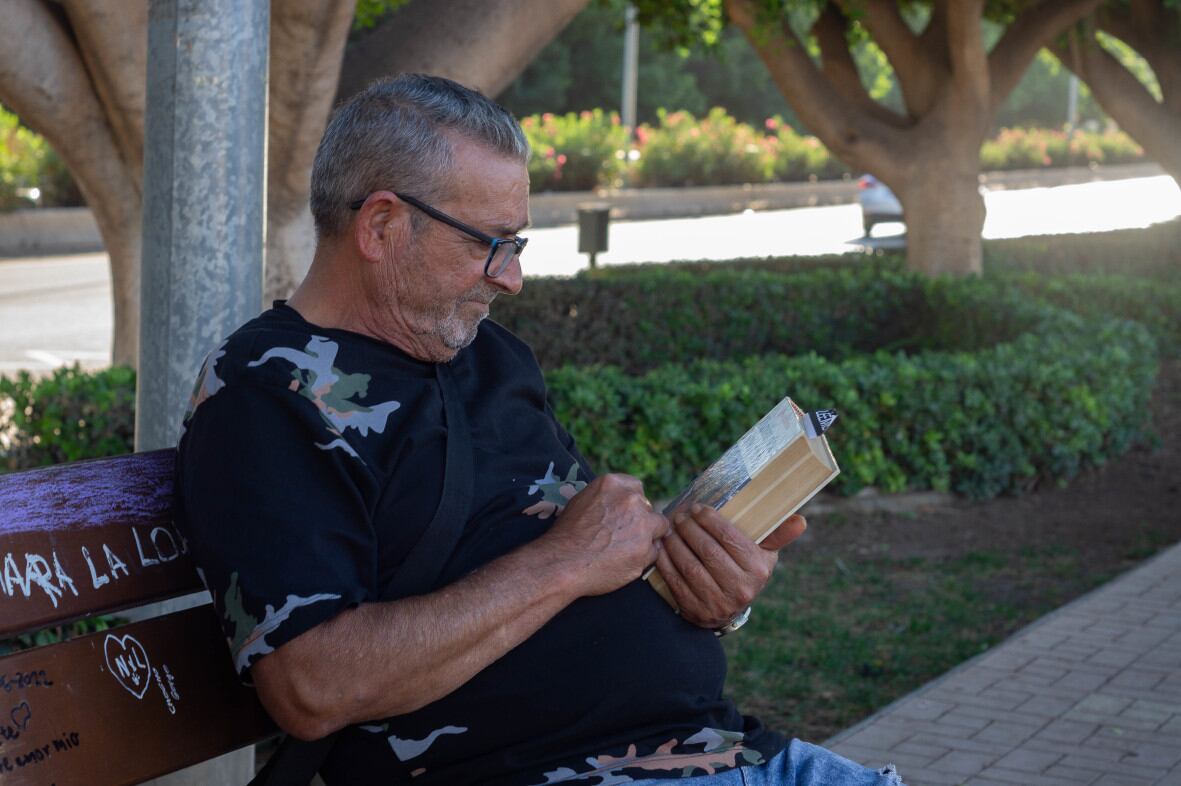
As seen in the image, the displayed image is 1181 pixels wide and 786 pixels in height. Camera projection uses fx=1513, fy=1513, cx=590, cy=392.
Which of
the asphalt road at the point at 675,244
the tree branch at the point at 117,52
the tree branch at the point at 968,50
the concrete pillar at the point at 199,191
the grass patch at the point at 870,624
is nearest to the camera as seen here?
the concrete pillar at the point at 199,191

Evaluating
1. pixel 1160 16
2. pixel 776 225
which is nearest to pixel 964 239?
pixel 1160 16

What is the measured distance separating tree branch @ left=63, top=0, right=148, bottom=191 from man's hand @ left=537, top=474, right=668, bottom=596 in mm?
3532

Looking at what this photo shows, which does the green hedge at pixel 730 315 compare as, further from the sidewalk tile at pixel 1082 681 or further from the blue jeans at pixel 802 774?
the blue jeans at pixel 802 774

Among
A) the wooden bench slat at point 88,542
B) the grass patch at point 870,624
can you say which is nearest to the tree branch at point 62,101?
the grass patch at point 870,624

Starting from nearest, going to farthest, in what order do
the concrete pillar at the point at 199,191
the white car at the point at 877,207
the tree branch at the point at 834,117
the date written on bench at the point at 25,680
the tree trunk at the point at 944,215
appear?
1. the date written on bench at the point at 25,680
2. the concrete pillar at the point at 199,191
3. the tree trunk at the point at 944,215
4. the tree branch at the point at 834,117
5. the white car at the point at 877,207

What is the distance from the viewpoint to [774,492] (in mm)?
2467

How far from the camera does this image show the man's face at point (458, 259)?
249 cm

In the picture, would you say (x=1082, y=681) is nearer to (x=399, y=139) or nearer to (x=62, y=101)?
(x=399, y=139)

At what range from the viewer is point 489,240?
2512 mm

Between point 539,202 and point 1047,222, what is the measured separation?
9725 millimetres

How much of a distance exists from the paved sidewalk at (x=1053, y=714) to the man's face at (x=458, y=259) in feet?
6.88

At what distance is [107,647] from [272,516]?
17.3 inches

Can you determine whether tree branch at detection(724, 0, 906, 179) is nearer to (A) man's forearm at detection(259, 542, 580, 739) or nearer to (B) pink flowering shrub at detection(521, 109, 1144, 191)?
(A) man's forearm at detection(259, 542, 580, 739)

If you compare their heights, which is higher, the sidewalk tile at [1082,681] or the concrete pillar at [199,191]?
the concrete pillar at [199,191]
